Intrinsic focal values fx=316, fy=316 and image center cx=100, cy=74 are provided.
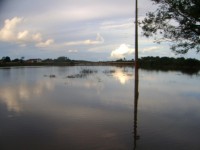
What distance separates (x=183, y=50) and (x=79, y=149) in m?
10.4

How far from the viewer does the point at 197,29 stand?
1608 centimetres

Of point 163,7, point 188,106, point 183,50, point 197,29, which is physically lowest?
point 188,106

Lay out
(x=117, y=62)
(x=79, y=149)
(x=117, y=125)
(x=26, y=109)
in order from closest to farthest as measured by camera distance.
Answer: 1. (x=79, y=149)
2. (x=117, y=125)
3. (x=26, y=109)
4. (x=117, y=62)

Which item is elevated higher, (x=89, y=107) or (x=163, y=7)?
(x=163, y=7)

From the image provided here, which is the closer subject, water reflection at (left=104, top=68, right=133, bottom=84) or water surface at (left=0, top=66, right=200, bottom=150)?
water surface at (left=0, top=66, right=200, bottom=150)

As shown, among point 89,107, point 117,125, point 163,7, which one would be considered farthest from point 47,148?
point 163,7

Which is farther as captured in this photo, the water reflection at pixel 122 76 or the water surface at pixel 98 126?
the water reflection at pixel 122 76

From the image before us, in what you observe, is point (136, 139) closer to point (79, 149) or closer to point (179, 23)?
point (79, 149)

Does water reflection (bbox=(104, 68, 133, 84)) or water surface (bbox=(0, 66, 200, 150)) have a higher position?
water surface (bbox=(0, 66, 200, 150))

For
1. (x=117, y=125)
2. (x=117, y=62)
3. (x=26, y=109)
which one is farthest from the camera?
(x=117, y=62)

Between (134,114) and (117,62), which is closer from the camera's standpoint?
(134,114)

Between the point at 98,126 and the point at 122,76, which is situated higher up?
the point at 98,126

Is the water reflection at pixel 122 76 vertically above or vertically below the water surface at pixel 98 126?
below

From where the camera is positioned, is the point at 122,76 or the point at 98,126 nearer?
the point at 98,126
